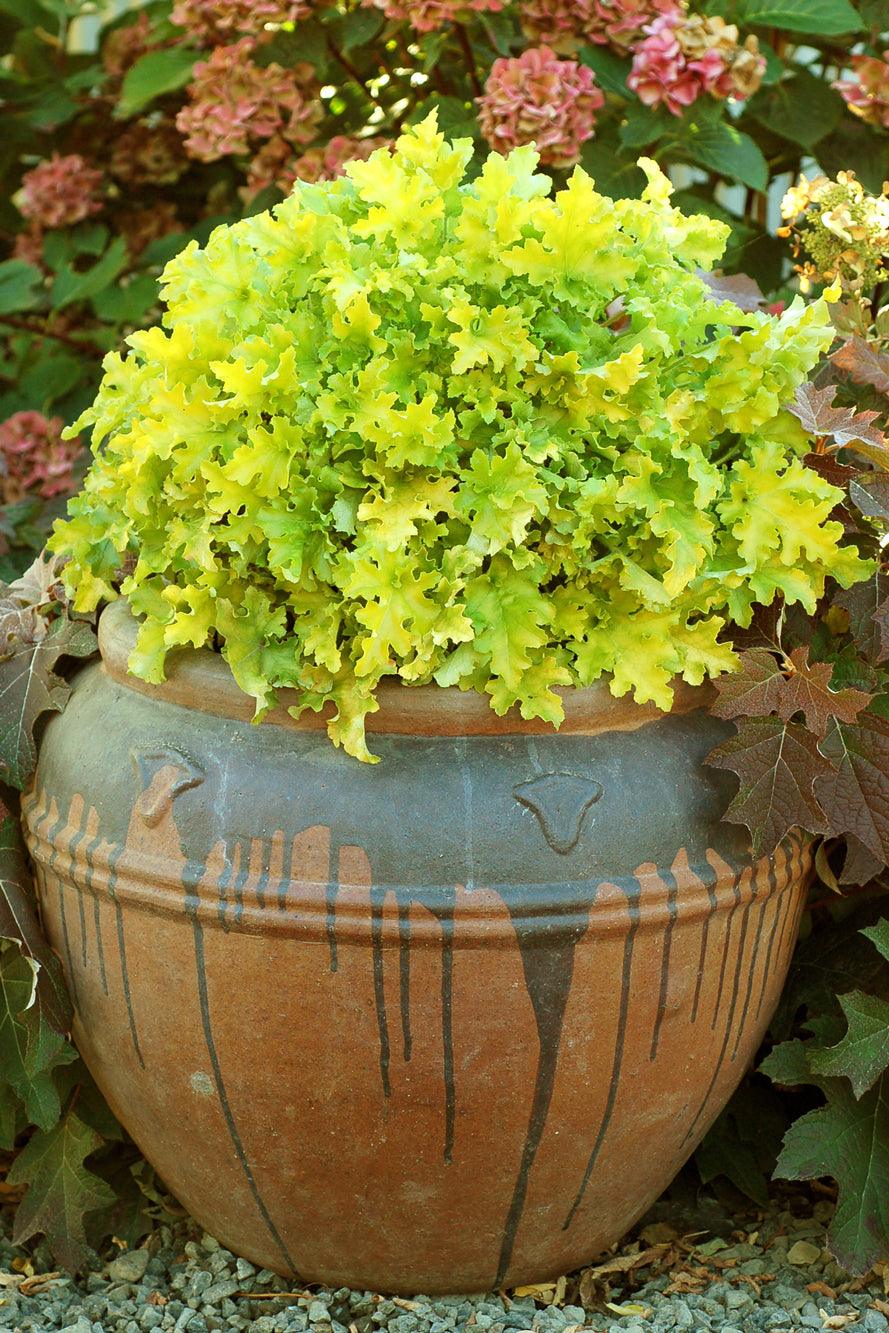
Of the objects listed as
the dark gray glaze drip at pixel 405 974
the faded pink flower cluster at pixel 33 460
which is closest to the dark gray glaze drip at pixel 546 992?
the dark gray glaze drip at pixel 405 974

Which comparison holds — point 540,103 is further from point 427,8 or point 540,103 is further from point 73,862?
point 73,862

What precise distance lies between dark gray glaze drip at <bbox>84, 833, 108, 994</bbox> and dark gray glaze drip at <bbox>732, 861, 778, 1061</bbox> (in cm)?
75

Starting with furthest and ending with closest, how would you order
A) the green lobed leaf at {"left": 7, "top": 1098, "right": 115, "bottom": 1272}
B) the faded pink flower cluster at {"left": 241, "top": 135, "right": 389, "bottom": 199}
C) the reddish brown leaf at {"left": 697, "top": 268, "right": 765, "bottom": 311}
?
the faded pink flower cluster at {"left": 241, "top": 135, "right": 389, "bottom": 199}
the reddish brown leaf at {"left": 697, "top": 268, "right": 765, "bottom": 311}
the green lobed leaf at {"left": 7, "top": 1098, "right": 115, "bottom": 1272}

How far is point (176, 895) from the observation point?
1626 mm

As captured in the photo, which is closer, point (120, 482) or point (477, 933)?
point (477, 933)

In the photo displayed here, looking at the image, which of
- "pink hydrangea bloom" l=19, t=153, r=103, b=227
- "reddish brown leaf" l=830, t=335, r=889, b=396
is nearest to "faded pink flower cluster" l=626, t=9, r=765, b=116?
"reddish brown leaf" l=830, t=335, r=889, b=396

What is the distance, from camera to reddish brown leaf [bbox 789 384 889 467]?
170cm

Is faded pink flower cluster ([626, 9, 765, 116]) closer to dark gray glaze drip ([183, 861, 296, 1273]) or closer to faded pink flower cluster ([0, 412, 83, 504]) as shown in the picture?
faded pink flower cluster ([0, 412, 83, 504])

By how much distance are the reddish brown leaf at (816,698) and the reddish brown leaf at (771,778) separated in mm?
30

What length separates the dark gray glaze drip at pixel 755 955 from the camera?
1.75 m

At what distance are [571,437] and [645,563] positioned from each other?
0.53 feet

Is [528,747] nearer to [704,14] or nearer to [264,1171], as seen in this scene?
[264,1171]

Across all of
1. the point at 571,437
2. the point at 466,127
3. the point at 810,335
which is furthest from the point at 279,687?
the point at 466,127

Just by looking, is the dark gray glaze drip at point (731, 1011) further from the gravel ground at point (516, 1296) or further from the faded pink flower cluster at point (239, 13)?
the faded pink flower cluster at point (239, 13)
